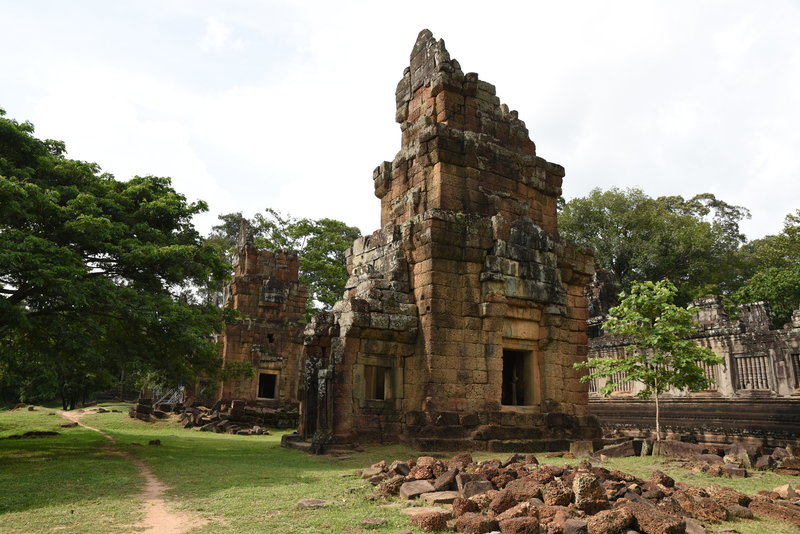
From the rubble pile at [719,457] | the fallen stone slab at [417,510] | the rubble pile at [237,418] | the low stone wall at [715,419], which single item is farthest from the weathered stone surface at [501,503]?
the rubble pile at [237,418]

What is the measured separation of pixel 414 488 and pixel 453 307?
5862 millimetres

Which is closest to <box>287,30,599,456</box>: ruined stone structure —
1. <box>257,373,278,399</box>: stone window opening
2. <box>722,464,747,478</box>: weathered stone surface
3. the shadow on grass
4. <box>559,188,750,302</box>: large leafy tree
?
the shadow on grass

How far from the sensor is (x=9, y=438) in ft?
51.7

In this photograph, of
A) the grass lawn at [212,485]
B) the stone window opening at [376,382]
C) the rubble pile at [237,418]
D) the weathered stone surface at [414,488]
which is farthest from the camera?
the rubble pile at [237,418]

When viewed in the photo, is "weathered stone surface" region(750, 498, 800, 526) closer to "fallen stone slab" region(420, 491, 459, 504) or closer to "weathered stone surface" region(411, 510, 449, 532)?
"fallen stone slab" region(420, 491, 459, 504)

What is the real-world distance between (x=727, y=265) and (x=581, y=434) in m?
29.2

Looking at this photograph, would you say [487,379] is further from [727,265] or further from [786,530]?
[727,265]

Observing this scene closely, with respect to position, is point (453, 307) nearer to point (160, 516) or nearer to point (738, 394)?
point (160, 516)

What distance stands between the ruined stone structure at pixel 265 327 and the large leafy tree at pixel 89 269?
35.9ft

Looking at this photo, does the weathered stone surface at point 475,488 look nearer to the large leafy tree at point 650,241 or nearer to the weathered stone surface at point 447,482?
the weathered stone surface at point 447,482

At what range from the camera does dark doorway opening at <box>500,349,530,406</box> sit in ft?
46.7

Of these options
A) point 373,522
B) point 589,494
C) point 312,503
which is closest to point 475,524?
point 373,522

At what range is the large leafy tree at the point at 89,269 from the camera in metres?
10.5

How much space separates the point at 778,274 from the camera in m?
29.5
